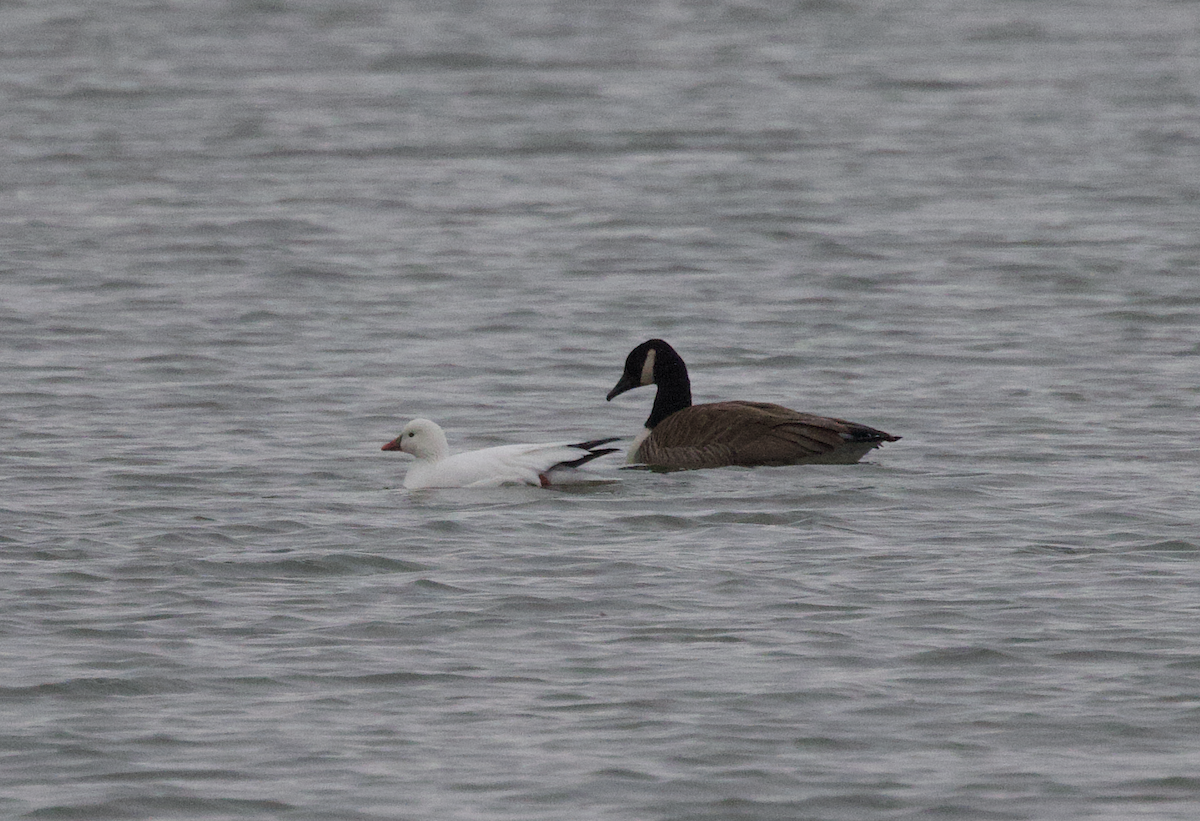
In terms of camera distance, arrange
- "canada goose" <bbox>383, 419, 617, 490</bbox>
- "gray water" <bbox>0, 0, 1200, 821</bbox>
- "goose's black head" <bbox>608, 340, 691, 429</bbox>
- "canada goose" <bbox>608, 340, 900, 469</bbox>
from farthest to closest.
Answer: "goose's black head" <bbox>608, 340, 691, 429</bbox> → "canada goose" <bbox>608, 340, 900, 469</bbox> → "canada goose" <bbox>383, 419, 617, 490</bbox> → "gray water" <bbox>0, 0, 1200, 821</bbox>

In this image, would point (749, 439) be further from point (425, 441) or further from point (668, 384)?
point (425, 441)

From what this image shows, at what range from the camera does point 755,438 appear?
14438mm

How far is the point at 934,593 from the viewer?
428 inches

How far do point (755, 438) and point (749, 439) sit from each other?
40 mm

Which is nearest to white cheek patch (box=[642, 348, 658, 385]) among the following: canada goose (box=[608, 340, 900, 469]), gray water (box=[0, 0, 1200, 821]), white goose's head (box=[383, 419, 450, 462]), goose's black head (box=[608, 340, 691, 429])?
goose's black head (box=[608, 340, 691, 429])

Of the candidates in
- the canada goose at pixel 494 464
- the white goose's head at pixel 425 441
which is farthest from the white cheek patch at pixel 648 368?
the white goose's head at pixel 425 441

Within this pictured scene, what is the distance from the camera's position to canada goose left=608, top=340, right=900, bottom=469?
47.0 ft

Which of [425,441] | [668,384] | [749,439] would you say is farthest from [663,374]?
[425,441]

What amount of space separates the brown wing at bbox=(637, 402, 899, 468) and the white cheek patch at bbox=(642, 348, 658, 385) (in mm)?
829

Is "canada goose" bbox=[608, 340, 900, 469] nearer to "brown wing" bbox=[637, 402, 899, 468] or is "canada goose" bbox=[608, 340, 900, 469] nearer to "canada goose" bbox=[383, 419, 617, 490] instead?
"brown wing" bbox=[637, 402, 899, 468]

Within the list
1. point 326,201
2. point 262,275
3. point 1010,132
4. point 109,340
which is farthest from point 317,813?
point 1010,132

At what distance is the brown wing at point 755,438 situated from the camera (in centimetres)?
1432

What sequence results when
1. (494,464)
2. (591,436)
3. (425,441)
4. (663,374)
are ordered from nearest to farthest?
(494,464) < (425,441) < (663,374) < (591,436)

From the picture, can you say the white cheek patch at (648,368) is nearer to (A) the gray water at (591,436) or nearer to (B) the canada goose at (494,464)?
(A) the gray water at (591,436)
